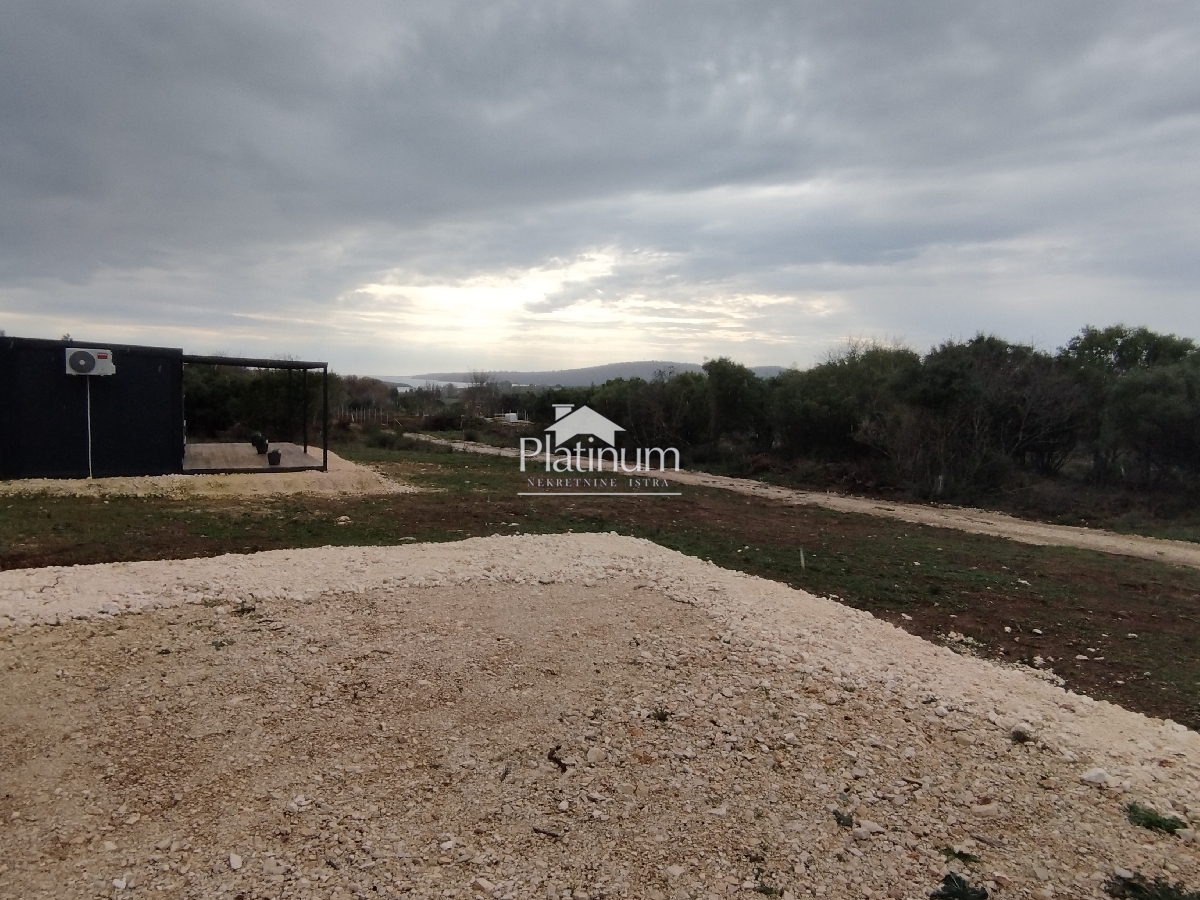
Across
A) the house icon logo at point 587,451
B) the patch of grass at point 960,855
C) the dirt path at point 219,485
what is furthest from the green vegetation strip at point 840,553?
the house icon logo at point 587,451

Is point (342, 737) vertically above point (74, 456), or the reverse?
point (74, 456)

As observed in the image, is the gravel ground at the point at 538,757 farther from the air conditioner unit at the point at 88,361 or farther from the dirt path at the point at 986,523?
the dirt path at the point at 986,523

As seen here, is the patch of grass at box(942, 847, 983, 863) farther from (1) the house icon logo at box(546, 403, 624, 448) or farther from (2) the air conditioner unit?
(1) the house icon logo at box(546, 403, 624, 448)

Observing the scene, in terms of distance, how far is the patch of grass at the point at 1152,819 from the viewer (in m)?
2.71

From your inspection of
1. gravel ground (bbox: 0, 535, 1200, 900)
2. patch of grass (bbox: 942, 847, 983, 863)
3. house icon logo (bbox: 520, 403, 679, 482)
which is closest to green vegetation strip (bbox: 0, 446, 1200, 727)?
gravel ground (bbox: 0, 535, 1200, 900)

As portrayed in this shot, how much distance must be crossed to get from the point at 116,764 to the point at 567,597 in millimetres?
2766

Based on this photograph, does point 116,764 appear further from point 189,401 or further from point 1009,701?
point 189,401

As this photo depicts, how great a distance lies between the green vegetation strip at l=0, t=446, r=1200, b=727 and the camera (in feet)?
16.3

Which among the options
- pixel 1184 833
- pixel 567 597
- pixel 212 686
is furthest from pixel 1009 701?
pixel 212 686

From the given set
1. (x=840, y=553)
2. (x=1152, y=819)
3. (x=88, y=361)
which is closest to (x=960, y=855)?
(x=1152, y=819)

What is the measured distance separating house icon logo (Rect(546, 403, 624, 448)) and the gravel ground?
18828mm

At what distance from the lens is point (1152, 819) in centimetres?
275

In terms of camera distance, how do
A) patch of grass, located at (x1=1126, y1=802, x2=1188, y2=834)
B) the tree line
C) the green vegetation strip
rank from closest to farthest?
patch of grass, located at (x1=1126, y1=802, x2=1188, y2=834), the green vegetation strip, the tree line

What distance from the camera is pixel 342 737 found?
3180mm
